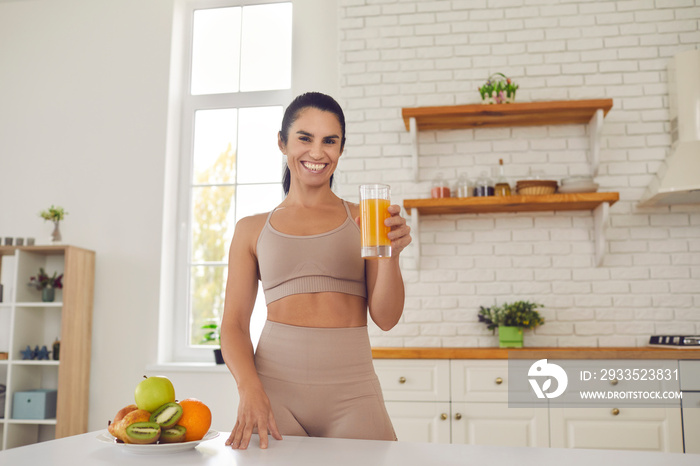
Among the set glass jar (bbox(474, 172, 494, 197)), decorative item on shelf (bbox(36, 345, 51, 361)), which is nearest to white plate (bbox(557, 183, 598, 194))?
glass jar (bbox(474, 172, 494, 197))

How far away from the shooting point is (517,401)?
2.55 m

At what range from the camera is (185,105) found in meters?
3.81

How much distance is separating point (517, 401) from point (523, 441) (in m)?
0.17

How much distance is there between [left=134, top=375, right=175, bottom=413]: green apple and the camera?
38.4 inches

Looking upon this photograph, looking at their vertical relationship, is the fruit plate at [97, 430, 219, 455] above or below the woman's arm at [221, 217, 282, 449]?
below

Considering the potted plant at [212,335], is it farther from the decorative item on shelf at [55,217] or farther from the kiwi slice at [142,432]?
the kiwi slice at [142,432]

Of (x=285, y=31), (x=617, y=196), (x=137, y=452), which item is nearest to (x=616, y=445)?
(x=617, y=196)

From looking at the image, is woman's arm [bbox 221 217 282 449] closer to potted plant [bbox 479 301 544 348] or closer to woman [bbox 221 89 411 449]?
woman [bbox 221 89 411 449]

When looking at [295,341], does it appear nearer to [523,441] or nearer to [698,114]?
[523,441]

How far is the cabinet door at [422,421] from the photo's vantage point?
8.44ft

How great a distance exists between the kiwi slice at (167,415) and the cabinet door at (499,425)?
1.82 meters

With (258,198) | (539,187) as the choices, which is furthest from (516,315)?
(258,198)

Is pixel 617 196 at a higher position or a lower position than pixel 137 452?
higher

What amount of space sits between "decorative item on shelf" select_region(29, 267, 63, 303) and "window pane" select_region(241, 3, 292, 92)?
1.65 meters
